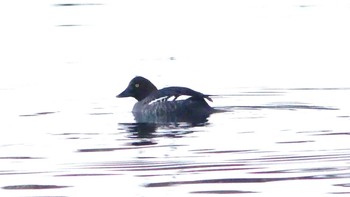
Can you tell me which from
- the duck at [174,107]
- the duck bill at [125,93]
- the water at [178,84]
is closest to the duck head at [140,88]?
the duck bill at [125,93]

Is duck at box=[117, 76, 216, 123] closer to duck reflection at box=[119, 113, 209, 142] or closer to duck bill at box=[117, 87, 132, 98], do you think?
duck reflection at box=[119, 113, 209, 142]

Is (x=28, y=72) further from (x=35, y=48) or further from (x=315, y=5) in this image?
(x=315, y=5)

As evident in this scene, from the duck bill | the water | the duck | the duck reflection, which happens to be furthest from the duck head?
the duck reflection

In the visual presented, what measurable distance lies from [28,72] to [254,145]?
731 cm

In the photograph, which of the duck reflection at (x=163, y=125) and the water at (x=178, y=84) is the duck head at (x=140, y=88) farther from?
the duck reflection at (x=163, y=125)

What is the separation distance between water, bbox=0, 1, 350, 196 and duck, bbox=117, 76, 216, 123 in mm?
233

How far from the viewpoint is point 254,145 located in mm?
11516

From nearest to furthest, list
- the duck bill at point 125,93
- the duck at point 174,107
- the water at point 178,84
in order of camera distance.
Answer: the water at point 178,84
the duck at point 174,107
the duck bill at point 125,93

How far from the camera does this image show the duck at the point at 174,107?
14.5 metres

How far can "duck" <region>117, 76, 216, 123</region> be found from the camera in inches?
571

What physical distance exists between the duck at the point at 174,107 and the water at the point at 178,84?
233mm

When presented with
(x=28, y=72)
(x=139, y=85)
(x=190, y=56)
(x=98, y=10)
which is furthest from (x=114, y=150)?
(x=98, y=10)

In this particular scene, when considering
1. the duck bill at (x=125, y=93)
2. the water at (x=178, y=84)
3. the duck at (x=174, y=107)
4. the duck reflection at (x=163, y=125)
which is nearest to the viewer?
the water at (x=178, y=84)

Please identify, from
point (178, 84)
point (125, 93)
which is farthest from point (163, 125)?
point (178, 84)
